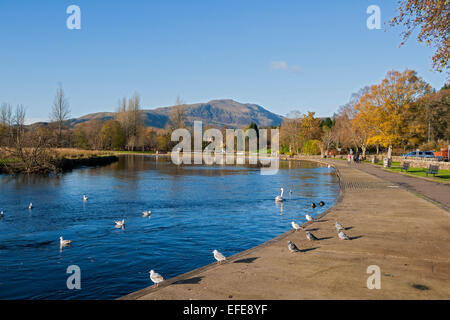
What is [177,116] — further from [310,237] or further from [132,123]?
[310,237]

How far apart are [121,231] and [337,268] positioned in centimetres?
918

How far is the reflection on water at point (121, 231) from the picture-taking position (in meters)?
8.84

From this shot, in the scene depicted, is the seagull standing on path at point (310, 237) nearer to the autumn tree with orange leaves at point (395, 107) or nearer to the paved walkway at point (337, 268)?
the paved walkway at point (337, 268)

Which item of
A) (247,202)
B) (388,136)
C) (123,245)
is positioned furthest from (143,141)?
(123,245)

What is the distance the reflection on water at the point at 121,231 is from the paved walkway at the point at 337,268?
5.41ft

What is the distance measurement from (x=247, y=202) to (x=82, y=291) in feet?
44.2

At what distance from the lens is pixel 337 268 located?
7043 mm
